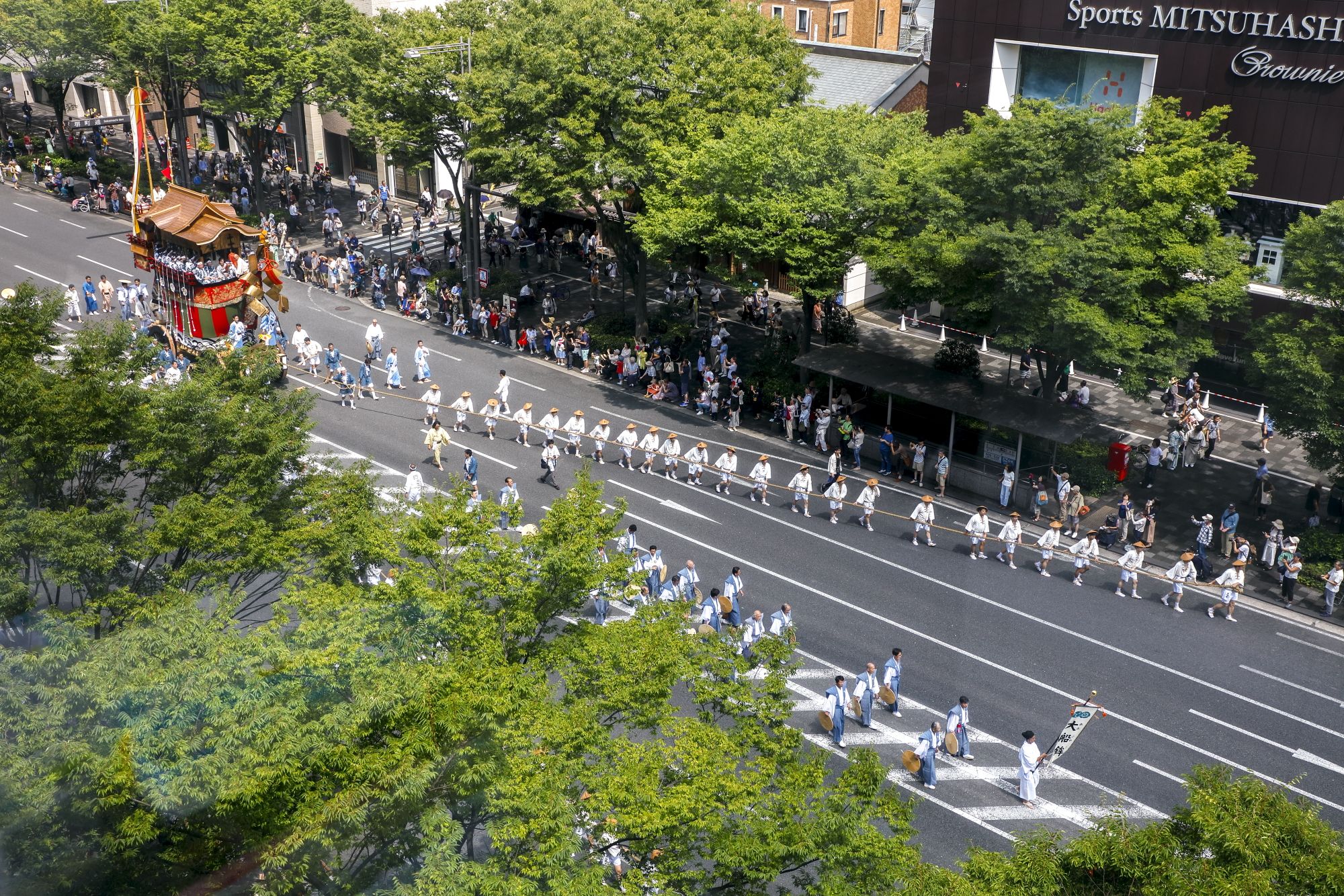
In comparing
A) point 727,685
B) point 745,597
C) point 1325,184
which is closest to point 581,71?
point 745,597

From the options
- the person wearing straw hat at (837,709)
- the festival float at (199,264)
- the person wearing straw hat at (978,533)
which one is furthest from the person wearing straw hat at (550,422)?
the person wearing straw hat at (837,709)

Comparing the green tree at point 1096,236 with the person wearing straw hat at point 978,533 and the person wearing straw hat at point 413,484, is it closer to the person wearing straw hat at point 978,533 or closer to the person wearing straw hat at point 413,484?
the person wearing straw hat at point 978,533

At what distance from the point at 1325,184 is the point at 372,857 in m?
34.0

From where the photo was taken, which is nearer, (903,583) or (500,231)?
(903,583)

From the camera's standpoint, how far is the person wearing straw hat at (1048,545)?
100 ft

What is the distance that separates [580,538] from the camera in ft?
66.5

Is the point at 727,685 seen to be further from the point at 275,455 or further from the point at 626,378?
the point at 626,378

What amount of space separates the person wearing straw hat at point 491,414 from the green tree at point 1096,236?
12553mm

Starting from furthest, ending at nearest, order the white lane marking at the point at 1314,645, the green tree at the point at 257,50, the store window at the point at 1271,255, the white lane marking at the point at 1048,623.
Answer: the green tree at the point at 257,50 < the store window at the point at 1271,255 < the white lane marking at the point at 1314,645 < the white lane marking at the point at 1048,623

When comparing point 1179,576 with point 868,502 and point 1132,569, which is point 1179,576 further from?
point 868,502

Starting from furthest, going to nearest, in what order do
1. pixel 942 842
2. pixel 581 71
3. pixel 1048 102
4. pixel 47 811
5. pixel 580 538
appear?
pixel 581 71 → pixel 1048 102 → pixel 942 842 → pixel 580 538 → pixel 47 811

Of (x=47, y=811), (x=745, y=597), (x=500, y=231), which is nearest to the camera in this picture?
(x=47, y=811)

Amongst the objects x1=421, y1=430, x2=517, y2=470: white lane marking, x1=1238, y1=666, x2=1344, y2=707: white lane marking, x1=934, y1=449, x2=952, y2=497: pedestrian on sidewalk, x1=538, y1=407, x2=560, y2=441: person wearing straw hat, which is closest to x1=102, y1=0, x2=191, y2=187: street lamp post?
x1=538, y1=407, x2=560, y2=441: person wearing straw hat

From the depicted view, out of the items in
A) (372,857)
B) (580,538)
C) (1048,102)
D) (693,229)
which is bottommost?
(372,857)
